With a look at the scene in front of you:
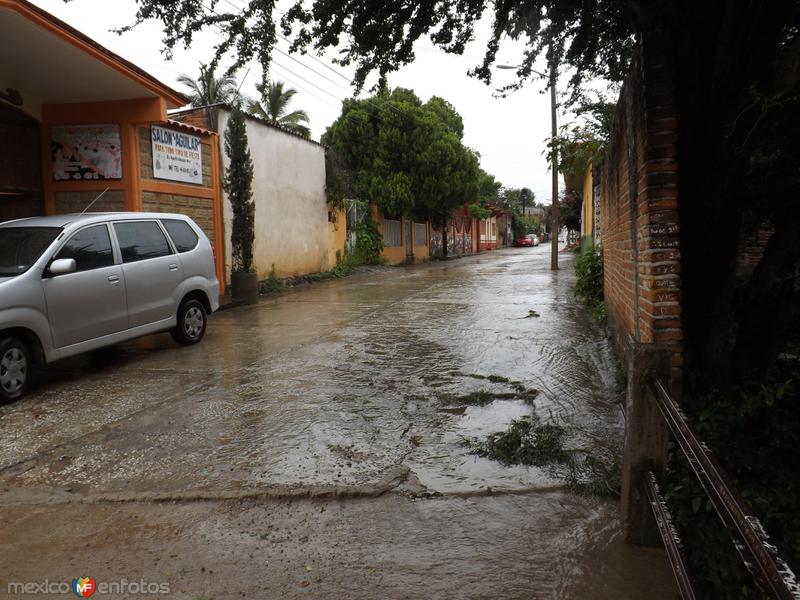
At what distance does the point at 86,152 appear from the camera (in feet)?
36.7

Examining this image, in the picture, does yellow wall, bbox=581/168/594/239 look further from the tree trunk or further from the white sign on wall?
the tree trunk

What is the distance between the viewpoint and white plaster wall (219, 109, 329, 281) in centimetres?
1594

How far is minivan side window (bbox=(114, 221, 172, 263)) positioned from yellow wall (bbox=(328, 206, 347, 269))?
42.6 ft

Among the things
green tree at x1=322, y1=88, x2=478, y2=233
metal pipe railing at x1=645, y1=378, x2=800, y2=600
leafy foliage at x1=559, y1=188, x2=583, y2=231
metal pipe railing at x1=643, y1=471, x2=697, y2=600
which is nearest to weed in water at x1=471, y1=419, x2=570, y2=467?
metal pipe railing at x1=643, y1=471, x2=697, y2=600

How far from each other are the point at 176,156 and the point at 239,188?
1918mm

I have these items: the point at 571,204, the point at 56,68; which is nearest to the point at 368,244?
the point at 571,204

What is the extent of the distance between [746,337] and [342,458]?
10.6 feet

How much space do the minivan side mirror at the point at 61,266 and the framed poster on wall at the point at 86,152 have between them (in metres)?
5.90

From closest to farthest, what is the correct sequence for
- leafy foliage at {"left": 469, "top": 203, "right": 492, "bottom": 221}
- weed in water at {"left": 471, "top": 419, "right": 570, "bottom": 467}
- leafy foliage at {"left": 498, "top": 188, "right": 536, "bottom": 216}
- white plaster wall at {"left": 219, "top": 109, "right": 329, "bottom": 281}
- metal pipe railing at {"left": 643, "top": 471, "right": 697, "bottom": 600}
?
metal pipe railing at {"left": 643, "top": 471, "right": 697, "bottom": 600} < weed in water at {"left": 471, "top": 419, "right": 570, "bottom": 467} < white plaster wall at {"left": 219, "top": 109, "right": 329, "bottom": 281} < leafy foliage at {"left": 469, "top": 203, "right": 492, "bottom": 221} < leafy foliage at {"left": 498, "top": 188, "right": 536, "bottom": 216}

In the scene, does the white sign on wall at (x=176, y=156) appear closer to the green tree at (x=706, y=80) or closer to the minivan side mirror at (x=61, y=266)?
the minivan side mirror at (x=61, y=266)

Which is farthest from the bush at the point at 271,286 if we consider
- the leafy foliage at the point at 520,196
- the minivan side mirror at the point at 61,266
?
the leafy foliage at the point at 520,196

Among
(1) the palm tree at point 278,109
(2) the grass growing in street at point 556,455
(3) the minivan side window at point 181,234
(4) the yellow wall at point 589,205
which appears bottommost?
(2) the grass growing in street at point 556,455

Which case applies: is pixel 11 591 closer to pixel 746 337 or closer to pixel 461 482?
pixel 461 482

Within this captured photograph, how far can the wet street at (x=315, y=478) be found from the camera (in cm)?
282
